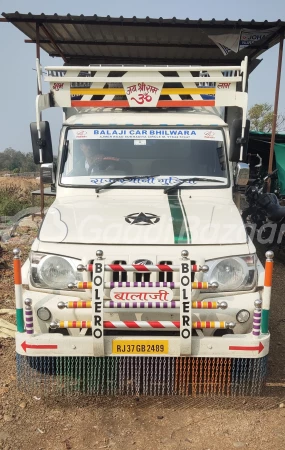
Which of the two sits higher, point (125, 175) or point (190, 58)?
point (190, 58)

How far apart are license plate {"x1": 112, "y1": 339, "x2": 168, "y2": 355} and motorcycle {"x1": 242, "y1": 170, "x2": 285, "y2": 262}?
4.79 metres

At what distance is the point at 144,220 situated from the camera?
12.0 ft

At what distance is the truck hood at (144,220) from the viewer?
3.34 meters

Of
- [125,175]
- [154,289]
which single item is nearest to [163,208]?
[125,175]

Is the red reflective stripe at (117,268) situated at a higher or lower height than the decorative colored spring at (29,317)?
higher

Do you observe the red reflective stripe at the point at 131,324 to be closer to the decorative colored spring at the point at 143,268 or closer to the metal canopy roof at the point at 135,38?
the decorative colored spring at the point at 143,268

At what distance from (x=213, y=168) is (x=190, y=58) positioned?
6113 mm

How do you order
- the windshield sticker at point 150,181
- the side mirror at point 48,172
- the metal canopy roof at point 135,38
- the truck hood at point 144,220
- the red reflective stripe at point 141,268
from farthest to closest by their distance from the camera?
1. the metal canopy roof at point 135,38
2. the side mirror at point 48,172
3. the windshield sticker at point 150,181
4. the truck hood at point 144,220
5. the red reflective stripe at point 141,268

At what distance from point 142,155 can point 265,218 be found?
457 centimetres

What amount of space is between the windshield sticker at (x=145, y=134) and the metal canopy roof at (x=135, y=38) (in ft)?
11.0

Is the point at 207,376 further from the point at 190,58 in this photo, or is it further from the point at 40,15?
the point at 190,58

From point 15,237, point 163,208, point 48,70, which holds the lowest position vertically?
point 15,237

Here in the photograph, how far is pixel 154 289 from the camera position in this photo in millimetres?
2986

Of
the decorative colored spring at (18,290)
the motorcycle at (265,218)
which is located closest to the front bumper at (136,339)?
the decorative colored spring at (18,290)
